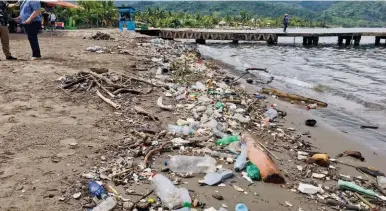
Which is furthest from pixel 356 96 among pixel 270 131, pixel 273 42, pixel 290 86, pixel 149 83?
pixel 273 42

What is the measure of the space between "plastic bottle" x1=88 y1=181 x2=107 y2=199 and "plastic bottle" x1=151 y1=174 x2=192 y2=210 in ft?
1.84

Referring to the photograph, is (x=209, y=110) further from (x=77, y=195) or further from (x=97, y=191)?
(x=77, y=195)

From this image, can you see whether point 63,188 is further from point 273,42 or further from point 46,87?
point 273,42

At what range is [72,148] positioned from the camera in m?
4.49

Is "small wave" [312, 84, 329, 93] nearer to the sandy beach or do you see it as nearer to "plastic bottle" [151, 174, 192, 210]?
the sandy beach

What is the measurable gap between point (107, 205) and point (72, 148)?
1.53 m

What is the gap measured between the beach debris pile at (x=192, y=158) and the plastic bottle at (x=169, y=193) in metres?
0.01

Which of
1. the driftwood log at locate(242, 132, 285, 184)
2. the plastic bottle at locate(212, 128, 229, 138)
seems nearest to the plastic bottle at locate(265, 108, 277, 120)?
the plastic bottle at locate(212, 128, 229, 138)

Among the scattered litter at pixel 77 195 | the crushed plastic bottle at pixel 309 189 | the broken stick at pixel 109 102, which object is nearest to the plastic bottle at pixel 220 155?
the crushed plastic bottle at pixel 309 189

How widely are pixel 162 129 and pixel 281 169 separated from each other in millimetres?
2094

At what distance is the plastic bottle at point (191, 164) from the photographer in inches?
168

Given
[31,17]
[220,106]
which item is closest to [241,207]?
A: [220,106]

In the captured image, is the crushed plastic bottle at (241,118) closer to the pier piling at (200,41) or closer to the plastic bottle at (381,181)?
the plastic bottle at (381,181)

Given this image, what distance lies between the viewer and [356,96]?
12242 millimetres
